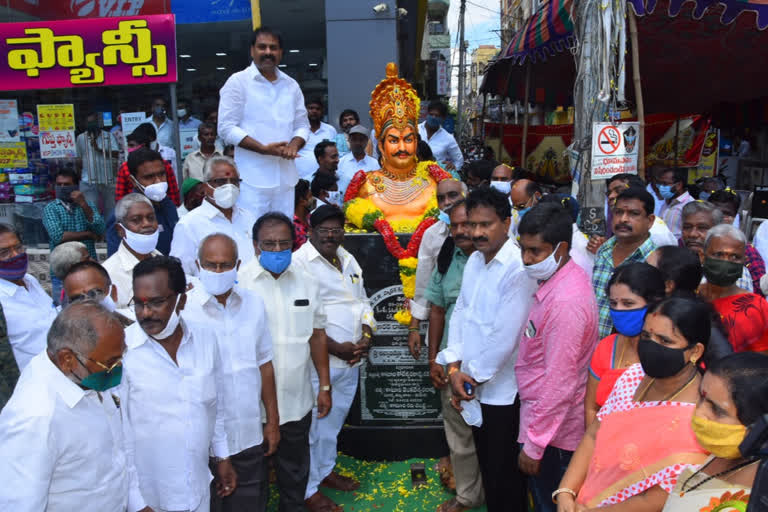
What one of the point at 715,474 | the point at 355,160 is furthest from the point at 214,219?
the point at 715,474

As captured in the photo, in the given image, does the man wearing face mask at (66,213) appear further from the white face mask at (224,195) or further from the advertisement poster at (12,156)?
the advertisement poster at (12,156)

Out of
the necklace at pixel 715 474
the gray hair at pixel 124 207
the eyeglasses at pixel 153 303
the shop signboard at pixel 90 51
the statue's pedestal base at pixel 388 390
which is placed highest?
the shop signboard at pixel 90 51

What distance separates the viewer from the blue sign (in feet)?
32.0

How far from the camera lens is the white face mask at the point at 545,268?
3127 millimetres

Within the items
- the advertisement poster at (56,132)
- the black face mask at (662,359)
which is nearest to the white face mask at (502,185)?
the black face mask at (662,359)

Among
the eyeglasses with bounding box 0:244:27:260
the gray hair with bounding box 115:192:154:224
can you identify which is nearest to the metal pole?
the gray hair with bounding box 115:192:154:224

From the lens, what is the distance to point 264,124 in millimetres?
5223

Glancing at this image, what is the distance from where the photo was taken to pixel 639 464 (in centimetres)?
224

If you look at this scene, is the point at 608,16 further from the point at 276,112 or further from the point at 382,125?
the point at 276,112

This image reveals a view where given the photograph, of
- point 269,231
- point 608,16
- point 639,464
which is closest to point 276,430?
point 269,231

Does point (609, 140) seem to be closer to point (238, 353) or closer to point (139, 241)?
point (238, 353)

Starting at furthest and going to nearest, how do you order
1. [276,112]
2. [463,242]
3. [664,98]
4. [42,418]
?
[664,98], [276,112], [463,242], [42,418]

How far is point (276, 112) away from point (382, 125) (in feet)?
2.93

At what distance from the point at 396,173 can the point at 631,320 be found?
9.81 feet
